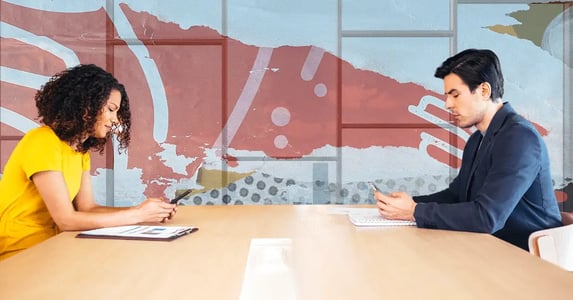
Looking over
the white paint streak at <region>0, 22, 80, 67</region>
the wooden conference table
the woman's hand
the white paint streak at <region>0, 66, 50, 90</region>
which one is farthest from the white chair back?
the white paint streak at <region>0, 66, 50, 90</region>

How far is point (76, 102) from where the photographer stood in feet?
7.70

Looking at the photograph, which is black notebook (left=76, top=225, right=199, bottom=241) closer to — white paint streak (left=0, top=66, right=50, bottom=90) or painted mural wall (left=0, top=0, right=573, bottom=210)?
painted mural wall (left=0, top=0, right=573, bottom=210)

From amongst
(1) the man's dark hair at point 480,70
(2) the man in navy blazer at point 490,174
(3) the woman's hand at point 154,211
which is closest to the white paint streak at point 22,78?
(3) the woman's hand at point 154,211

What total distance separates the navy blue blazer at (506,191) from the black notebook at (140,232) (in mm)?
909

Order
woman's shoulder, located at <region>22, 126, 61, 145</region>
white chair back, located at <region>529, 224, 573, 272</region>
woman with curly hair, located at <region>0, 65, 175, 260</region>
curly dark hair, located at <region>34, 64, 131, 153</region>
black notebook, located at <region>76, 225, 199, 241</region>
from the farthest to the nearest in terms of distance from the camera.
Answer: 1. curly dark hair, located at <region>34, 64, 131, 153</region>
2. woman's shoulder, located at <region>22, 126, 61, 145</region>
3. woman with curly hair, located at <region>0, 65, 175, 260</region>
4. white chair back, located at <region>529, 224, 573, 272</region>
5. black notebook, located at <region>76, 225, 199, 241</region>

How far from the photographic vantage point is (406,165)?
14.3 ft

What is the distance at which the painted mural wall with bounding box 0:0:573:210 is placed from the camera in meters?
4.29

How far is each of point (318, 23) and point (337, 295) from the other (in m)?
3.45

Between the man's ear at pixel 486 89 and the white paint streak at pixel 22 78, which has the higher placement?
the white paint streak at pixel 22 78

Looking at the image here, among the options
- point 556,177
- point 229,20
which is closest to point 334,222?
point 229,20

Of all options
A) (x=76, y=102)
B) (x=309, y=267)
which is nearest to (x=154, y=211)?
(x=76, y=102)

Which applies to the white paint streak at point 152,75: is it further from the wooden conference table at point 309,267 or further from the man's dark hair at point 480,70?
the man's dark hair at point 480,70

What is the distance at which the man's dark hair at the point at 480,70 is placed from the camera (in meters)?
2.33

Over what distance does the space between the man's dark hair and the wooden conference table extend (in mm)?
791
